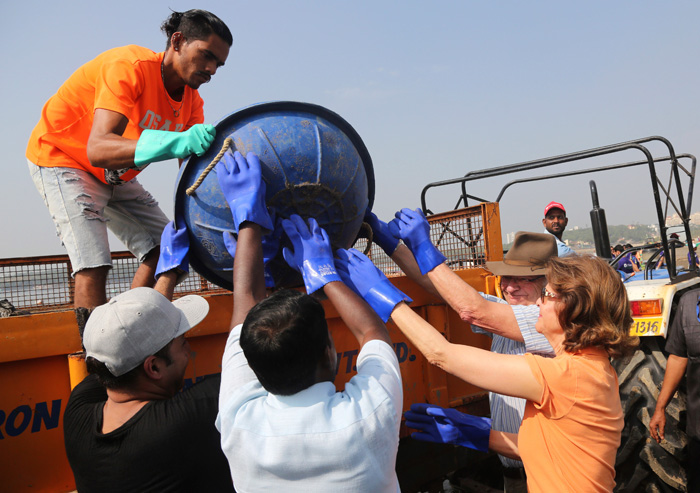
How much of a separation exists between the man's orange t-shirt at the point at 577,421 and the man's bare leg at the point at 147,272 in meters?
2.04

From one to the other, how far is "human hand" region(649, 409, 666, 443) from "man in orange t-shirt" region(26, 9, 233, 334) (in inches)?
128

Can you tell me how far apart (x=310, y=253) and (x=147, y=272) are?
136cm

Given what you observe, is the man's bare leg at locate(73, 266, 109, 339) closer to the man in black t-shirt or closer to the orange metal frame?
the orange metal frame

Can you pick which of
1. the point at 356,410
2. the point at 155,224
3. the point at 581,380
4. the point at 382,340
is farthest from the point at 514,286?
the point at 155,224

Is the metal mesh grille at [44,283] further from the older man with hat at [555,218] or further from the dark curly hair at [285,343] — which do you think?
the older man with hat at [555,218]

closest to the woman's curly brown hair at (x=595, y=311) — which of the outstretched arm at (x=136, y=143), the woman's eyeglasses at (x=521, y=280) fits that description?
the woman's eyeglasses at (x=521, y=280)

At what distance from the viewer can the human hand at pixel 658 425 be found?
3.20m

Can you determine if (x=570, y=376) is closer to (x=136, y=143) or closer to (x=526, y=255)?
(x=526, y=255)

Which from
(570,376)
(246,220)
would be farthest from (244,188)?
(570,376)

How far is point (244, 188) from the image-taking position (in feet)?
6.43

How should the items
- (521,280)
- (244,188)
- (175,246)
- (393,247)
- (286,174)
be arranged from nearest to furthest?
(244,188) → (286,174) → (175,246) → (393,247) → (521,280)

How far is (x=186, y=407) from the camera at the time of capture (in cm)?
164

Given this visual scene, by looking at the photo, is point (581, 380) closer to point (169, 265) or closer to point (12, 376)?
point (169, 265)

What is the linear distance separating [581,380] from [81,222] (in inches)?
101
